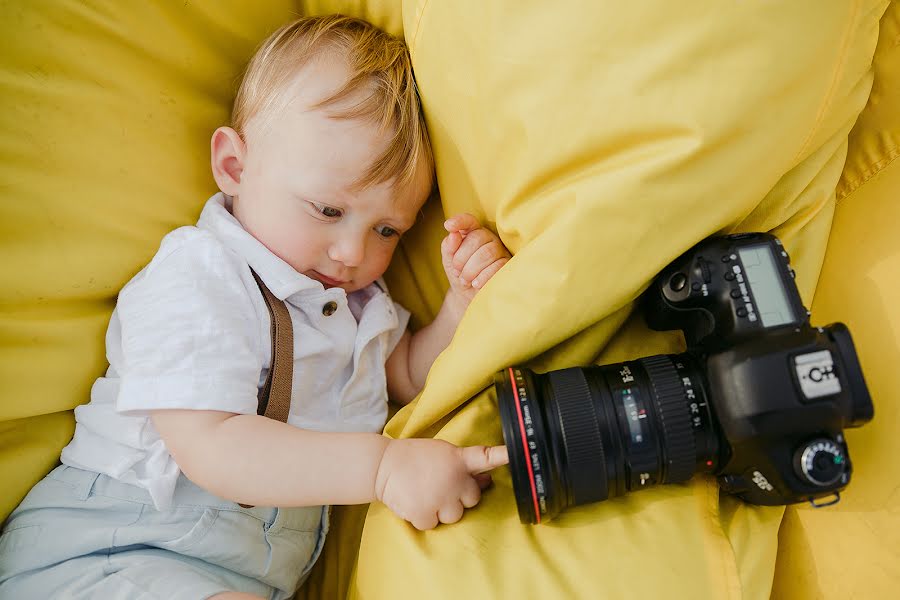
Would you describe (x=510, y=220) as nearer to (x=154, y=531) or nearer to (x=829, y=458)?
(x=829, y=458)

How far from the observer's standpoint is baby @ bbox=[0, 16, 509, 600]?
2.71ft

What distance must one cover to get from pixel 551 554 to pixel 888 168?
2.13 feet

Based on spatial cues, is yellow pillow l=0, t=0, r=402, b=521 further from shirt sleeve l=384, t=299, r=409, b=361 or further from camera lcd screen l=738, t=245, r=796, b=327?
camera lcd screen l=738, t=245, r=796, b=327

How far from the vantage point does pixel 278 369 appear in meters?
0.93

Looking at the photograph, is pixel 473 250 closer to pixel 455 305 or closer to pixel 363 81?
pixel 455 305

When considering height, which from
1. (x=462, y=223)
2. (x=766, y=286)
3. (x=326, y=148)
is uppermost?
(x=326, y=148)

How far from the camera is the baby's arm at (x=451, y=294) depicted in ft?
3.12

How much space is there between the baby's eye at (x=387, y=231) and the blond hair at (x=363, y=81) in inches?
3.4

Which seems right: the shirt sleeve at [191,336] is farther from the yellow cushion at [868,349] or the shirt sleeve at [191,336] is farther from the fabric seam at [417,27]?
the yellow cushion at [868,349]

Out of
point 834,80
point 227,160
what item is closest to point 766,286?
point 834,80

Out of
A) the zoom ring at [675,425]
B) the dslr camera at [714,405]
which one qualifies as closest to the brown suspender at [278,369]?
the dslr camera at [714,405]

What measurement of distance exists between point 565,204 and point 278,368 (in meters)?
0.47

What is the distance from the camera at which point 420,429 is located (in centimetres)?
91

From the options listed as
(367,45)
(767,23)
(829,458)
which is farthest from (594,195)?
(367,45)
